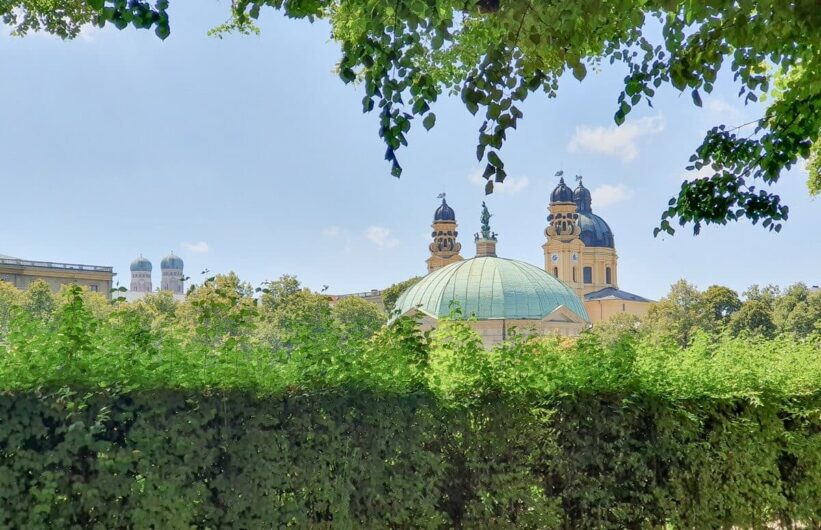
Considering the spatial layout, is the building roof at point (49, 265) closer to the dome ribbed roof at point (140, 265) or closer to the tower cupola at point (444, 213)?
the tower cupola at point (444, 213)

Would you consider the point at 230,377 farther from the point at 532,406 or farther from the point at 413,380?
the point at 532,406

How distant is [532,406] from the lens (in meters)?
6.75

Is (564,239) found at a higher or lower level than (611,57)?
higher

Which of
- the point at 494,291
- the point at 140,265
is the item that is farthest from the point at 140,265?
the point at 494,291

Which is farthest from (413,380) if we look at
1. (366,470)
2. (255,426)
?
(255,426)

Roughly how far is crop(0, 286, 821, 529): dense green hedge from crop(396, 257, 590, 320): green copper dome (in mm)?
44365

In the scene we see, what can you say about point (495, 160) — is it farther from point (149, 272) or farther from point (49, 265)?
point (149, 272)

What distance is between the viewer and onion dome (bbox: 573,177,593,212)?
106 metres

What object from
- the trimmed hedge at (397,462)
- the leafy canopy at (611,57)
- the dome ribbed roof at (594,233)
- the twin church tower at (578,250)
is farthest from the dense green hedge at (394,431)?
the dome ribbed roof at (594,233)

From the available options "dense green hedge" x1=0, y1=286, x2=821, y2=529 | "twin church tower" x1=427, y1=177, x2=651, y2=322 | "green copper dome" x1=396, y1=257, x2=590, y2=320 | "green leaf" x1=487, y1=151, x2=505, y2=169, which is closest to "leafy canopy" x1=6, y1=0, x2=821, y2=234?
"green leaf" x1=487, y1=151, x2=505, y2=169

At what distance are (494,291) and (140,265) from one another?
409 feet

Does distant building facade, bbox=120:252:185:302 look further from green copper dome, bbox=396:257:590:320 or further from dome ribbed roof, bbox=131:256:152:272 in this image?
green copper dome, bbox=396:257:590:320

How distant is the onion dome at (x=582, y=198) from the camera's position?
106188 mm

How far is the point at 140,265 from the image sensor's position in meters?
167
